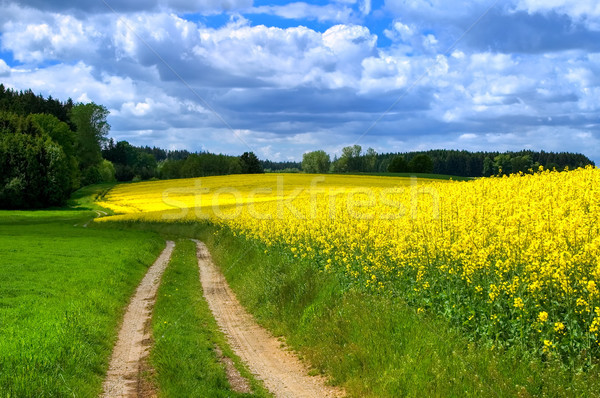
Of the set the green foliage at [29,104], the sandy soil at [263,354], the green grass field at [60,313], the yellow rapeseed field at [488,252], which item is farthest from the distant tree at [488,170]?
the green foliage at [29,104]

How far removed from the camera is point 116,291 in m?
17.2

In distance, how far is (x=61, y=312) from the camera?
13.3 meters

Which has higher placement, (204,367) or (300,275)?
(300,275)

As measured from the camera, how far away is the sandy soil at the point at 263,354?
9.20 m

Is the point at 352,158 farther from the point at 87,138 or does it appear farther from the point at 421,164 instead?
the point at 87,138

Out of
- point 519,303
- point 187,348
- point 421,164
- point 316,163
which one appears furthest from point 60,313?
point 316,163

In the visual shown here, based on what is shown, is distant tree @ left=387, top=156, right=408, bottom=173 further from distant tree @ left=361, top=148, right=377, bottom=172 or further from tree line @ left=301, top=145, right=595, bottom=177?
distant tree @ left=361, top=148, right=377, bottom=172

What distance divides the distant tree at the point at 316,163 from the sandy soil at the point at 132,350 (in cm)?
11839

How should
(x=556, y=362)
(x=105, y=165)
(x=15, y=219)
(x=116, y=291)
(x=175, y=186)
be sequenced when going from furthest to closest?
(x=105, y=165) < (x=175, y=186) < (x=15, y=219) < (x=116, y=291) < (x=556, y=362)

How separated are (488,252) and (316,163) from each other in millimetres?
128832

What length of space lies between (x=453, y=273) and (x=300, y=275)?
5.58 m

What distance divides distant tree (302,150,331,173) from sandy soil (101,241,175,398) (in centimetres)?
11839

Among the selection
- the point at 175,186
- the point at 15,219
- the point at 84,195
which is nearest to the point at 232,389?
the point at 15,219

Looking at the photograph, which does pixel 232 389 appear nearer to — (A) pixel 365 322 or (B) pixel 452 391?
(A) pixel 365 322
